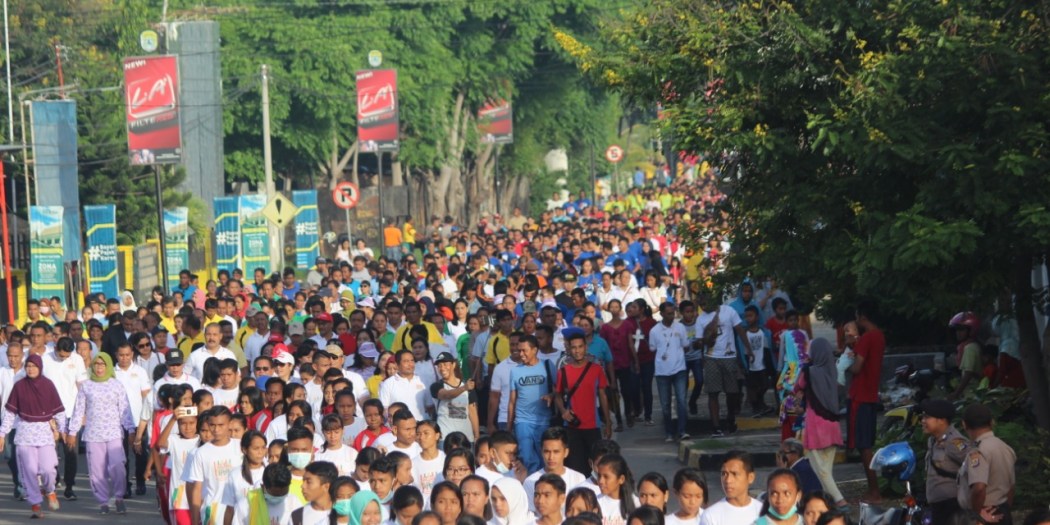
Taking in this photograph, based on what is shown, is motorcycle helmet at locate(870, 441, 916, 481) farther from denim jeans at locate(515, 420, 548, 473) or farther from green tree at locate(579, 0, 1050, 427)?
denim jeans at locate(515, 420, 548, 473)

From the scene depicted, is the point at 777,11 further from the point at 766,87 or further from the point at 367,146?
the point at 367,146

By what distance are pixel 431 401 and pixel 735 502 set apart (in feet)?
18.8

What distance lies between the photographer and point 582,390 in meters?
14.2

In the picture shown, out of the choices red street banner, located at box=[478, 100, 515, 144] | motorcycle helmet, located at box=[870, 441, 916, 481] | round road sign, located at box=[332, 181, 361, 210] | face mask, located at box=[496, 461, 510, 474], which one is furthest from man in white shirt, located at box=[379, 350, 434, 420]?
red street banner, located at box=[478, 100, 515, 144]

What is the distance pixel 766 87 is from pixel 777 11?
0.52 metres

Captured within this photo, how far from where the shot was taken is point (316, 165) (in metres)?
61.5

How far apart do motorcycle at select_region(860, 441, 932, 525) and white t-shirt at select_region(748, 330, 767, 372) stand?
23.4 feet

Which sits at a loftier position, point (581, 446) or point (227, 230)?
point (227, 230)

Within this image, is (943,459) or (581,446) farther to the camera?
(581,446)

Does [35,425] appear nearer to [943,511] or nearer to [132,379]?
[132,379]

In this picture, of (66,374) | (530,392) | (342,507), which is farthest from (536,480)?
(66,374)

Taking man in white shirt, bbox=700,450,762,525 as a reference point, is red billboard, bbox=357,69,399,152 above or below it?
above

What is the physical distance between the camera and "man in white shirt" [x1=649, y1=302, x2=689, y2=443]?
18328 millimetres

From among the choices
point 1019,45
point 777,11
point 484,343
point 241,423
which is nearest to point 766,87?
point 777,11
